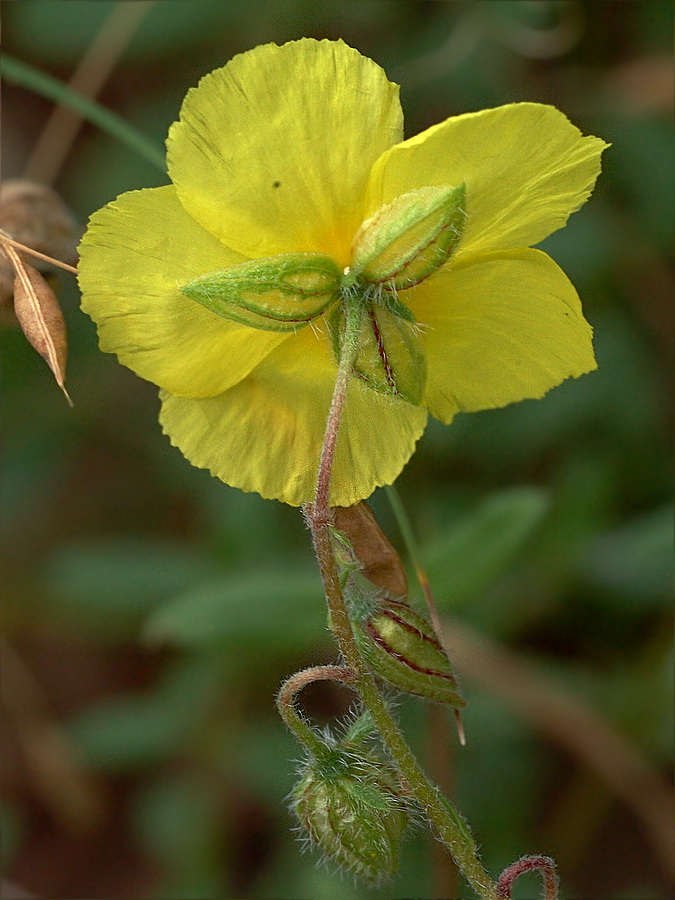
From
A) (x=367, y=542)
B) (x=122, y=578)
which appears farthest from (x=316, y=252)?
(x=122, y=578)

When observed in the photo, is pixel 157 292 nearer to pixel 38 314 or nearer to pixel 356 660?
pixel 38 314

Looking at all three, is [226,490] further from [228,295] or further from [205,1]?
[228,295]

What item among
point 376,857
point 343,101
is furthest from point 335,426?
point 376,857

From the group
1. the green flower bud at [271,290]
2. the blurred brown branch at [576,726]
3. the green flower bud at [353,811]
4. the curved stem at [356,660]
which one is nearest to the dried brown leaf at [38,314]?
the green flower bud at [271,290]

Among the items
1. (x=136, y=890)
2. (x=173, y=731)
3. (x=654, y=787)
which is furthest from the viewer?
(x=136, y=890)

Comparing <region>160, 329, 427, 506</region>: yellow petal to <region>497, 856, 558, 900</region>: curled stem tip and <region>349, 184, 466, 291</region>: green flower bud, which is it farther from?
<region>497, 856, 558, 900</region>: curled stem tip

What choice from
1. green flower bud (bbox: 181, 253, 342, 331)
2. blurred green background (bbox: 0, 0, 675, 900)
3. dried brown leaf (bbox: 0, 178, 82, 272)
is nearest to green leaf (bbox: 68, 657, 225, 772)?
blurred green background (bbox: 0, 0, 675, 900)
